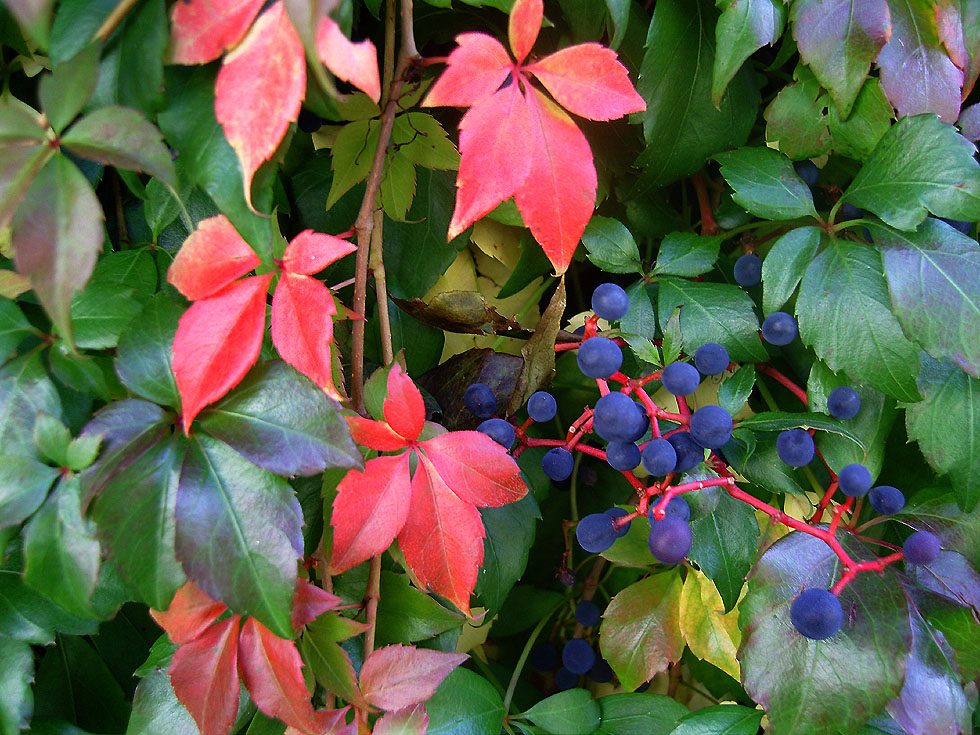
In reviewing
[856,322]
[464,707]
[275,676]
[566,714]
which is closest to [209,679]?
[275,676]

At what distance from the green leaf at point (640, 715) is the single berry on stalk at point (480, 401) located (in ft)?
1.07

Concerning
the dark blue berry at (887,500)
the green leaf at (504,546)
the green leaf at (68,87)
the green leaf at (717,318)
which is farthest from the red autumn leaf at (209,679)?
the dark blue berry at (887,500)

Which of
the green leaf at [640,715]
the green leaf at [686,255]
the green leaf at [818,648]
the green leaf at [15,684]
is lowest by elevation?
the green leaf at [640,715]

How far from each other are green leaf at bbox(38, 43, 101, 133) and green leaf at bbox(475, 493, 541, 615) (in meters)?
0.43

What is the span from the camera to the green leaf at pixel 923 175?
0.58m

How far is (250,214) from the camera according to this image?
0.40 metres

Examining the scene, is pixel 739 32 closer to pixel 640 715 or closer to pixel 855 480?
pixel 855 480

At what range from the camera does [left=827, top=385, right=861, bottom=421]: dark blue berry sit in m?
0.60

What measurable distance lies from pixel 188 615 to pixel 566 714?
376mm

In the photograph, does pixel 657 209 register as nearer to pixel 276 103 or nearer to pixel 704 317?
pixel 704 317

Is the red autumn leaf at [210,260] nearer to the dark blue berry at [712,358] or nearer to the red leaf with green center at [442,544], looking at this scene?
the red leaf with green center at [442,544]

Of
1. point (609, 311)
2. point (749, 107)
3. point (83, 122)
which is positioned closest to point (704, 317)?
point (609, 311)

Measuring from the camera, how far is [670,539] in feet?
1.66

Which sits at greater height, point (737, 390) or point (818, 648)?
point (737, 390)
